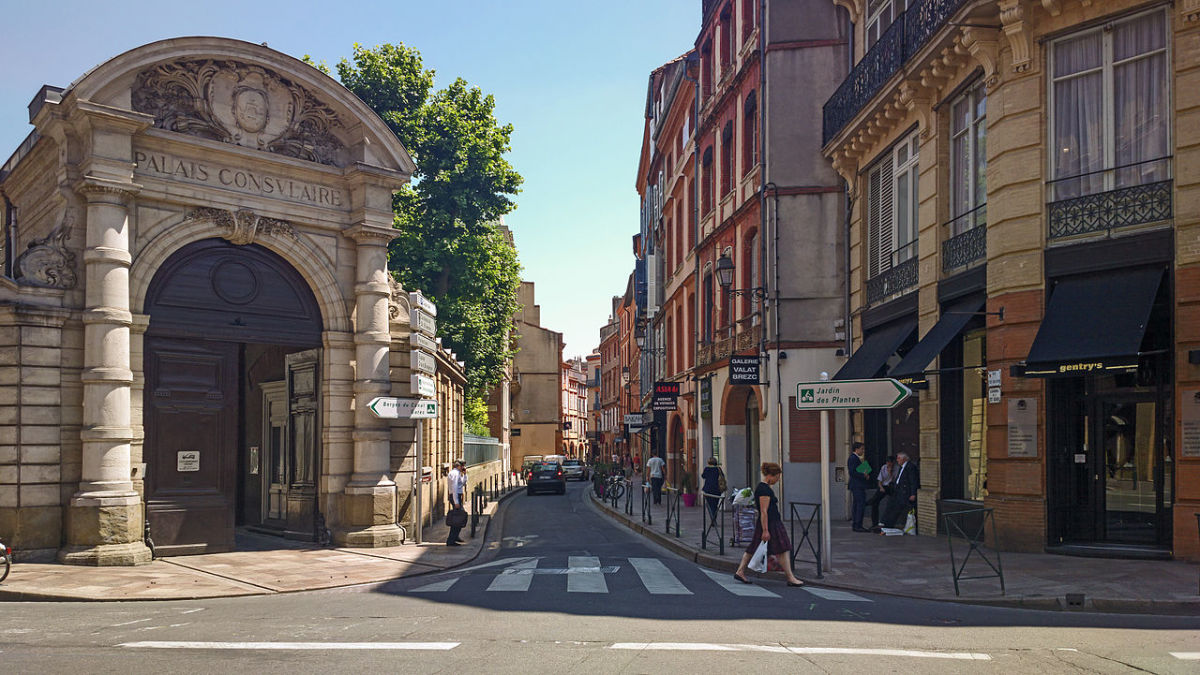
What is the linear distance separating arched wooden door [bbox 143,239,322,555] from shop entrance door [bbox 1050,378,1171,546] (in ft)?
40.6

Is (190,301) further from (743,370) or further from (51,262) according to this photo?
(743,370)

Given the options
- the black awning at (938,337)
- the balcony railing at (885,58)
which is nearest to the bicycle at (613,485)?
the balcony railing at (885,58)

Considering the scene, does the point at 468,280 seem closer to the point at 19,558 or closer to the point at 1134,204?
the point at 19,558

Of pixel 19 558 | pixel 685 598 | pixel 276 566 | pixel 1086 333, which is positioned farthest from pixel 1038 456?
pixel 19 558

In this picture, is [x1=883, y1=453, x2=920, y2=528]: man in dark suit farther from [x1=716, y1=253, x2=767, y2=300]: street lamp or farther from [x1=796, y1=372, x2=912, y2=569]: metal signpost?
[x1=716, y1=253, x2=767, y2=300]: street lamp

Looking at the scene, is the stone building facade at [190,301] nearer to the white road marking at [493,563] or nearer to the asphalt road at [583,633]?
the white road marking at [493,563]

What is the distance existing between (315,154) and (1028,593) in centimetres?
1333

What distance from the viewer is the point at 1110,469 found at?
14.3 m

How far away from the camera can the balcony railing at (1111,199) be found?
44.4ft

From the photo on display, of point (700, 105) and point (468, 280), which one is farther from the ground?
point (700, 105)

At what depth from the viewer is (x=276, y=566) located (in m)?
15.2

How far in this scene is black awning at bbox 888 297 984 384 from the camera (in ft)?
53.2

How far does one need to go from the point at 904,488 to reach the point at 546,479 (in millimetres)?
27287

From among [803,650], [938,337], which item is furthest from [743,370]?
[803,650]
